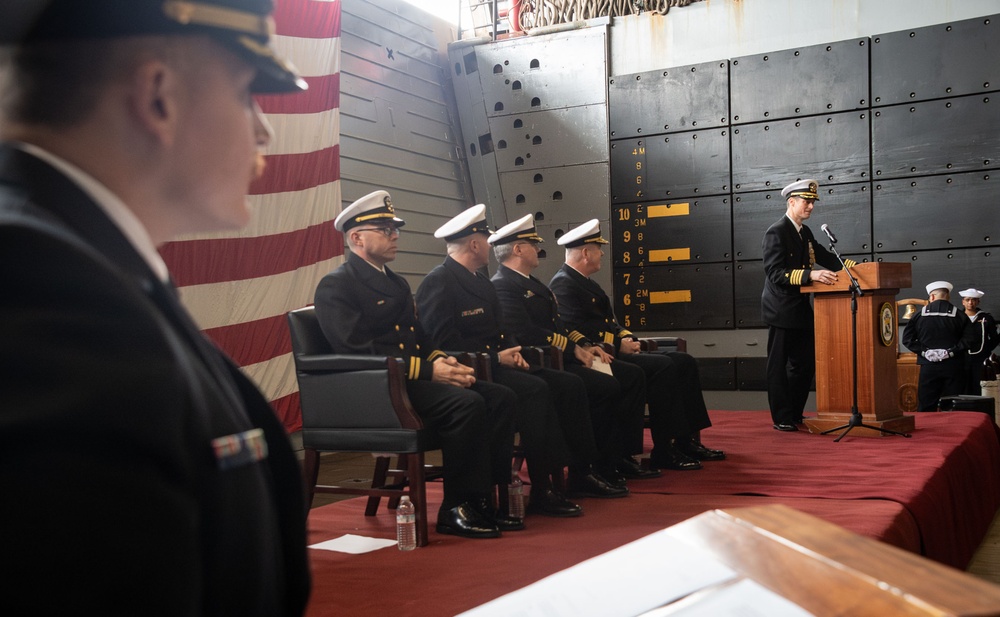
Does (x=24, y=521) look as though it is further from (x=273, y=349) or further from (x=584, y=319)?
(x=273, y=349)

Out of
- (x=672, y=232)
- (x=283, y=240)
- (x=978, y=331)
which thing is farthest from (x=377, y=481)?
(x=978, y=331)

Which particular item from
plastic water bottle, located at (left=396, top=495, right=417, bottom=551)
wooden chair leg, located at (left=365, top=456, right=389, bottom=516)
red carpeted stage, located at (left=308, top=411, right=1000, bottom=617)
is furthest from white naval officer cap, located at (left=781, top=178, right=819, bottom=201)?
plastic water bottle, located at (left=396, top=495, right=417, bottom=551)

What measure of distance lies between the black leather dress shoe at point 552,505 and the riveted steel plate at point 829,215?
4.62 meters

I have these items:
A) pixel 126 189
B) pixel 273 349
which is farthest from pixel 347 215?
pixel 126 189

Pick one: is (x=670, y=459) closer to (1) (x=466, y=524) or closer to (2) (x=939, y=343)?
(1) (x=466, y=524)

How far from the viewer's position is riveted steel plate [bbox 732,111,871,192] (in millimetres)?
7043

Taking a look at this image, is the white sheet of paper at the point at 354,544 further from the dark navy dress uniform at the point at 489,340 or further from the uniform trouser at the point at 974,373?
the uniform trouser at the point at 974,373

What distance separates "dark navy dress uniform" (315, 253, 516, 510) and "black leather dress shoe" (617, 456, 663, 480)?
1.10 meters

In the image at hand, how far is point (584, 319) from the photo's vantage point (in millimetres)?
4656

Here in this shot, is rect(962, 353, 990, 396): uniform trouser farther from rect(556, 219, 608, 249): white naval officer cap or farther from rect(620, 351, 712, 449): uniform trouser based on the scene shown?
rect(556, 219, 608, 249): white naval officer cap

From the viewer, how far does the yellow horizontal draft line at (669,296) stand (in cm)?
765

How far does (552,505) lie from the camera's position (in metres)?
3.32

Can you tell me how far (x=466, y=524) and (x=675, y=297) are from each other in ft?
16.5

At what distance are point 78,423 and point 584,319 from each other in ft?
14.0
